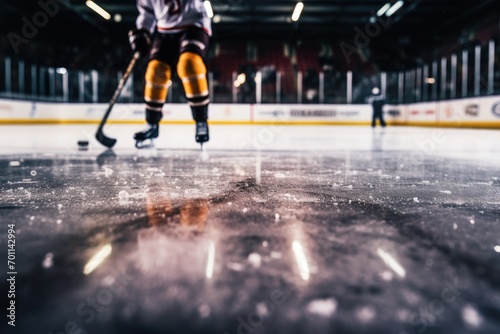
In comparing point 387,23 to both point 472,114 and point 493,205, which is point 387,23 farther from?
point 493,205

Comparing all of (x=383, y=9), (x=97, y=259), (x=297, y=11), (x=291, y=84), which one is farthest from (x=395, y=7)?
(x=97, y=259)

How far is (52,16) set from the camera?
46.4 ft

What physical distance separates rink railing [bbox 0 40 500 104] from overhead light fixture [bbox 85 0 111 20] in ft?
6.66

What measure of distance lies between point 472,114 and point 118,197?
36.2 feet

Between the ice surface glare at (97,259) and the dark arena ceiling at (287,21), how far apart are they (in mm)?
13657

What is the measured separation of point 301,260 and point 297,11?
14773mm

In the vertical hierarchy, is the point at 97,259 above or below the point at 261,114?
below

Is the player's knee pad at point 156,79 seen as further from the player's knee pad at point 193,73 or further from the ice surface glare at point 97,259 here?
the ice surface glare at point 97,259

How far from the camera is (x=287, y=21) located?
53.6 ft

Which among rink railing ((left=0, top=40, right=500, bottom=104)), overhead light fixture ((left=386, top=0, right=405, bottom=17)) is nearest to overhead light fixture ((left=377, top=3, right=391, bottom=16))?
overhead light fixture ((left=386, top=0, right=405, bottom=17))

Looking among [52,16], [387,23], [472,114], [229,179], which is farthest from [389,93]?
[229,179]

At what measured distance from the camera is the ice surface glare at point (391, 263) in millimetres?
570

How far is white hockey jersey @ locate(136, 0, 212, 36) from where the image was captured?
2.67m

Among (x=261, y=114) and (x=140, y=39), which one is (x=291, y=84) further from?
(x=140, y=39)
